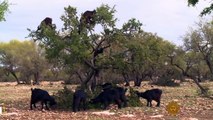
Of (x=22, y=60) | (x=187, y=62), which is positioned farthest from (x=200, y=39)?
(x=22, y=60)

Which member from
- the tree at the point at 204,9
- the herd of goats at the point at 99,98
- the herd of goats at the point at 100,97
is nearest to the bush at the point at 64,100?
the herd of goats at the point at 99,98

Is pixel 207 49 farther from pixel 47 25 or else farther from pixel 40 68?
pixel 40 68

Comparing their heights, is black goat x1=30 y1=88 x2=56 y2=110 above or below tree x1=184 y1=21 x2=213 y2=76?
below

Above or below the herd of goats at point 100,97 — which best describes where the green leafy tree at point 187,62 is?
above

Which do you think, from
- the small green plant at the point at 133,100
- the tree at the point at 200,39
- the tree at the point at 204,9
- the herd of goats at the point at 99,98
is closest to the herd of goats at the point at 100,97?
the herd of goats at the point at 99,98

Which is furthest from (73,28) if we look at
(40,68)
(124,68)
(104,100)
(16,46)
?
(16,46)

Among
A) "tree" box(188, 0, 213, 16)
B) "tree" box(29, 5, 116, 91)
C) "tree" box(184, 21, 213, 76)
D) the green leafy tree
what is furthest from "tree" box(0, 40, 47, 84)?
"tree" box(188, 0, 213, 16)

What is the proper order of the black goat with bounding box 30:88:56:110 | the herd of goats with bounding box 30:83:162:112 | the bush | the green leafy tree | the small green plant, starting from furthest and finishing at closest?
the green leafy tree
the small green plant
the bush
the black goat with bounding box 30:88:56:110
the herd of goats with bounding box 30:83:162:112

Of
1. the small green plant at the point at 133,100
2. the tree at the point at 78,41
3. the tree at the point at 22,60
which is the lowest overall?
the small green plant at the point at 133,100

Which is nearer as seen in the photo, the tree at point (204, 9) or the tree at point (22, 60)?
the tree at point (204, 9)

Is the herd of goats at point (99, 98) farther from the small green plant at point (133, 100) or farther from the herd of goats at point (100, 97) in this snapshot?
the small green plant at point (133, 100)

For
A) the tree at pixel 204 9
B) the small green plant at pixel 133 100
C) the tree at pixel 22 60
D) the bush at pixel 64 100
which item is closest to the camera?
the tree at pixel 204 9

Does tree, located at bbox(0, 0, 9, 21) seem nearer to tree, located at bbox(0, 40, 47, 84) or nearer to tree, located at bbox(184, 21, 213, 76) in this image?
tree, located at bbox(184, 21, 213, 76)

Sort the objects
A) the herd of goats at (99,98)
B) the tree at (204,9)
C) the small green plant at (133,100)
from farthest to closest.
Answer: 1. the small green plant at (133,100)
2. the herd of goats at (99,98)
3. the tree at (204,9)
